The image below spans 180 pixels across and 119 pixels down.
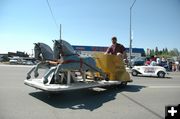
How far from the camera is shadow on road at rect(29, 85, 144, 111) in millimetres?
6770

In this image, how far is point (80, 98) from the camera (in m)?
7.81

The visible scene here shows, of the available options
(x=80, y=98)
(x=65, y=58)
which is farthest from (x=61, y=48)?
(x=80, y=98)

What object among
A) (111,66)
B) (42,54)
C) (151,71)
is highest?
(42,54)

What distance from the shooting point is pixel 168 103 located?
7.46 m

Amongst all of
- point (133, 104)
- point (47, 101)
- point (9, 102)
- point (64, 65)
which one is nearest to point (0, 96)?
point (9, 102)

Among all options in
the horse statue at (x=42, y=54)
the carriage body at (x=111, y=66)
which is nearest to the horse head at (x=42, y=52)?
the horse statue at (x=42, y=54)

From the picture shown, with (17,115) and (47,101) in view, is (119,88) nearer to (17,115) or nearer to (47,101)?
(47,101)

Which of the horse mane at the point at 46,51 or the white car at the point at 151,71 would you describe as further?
the white car at the point at 151,71

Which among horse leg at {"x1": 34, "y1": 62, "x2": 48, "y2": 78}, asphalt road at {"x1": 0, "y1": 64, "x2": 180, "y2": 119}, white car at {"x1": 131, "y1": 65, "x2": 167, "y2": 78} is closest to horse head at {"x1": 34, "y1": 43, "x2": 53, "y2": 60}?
horse leg at {"x1": 34, "y1": 62, "x2": 48, "y2": 78}

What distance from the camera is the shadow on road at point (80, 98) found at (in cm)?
677

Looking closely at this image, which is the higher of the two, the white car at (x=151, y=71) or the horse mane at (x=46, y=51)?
the horse mane at (x=46, y=51)

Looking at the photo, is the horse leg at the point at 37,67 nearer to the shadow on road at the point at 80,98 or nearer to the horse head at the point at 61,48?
the shadow on road at the point at 80,98

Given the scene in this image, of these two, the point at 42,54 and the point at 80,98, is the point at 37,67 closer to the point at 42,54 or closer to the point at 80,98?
the point at 42,54

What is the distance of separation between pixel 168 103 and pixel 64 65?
3.18 metres
